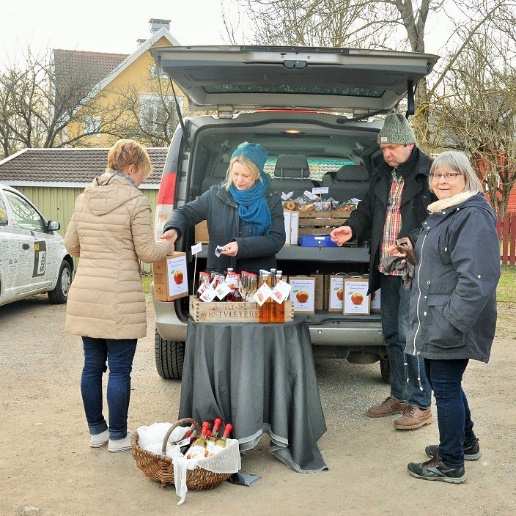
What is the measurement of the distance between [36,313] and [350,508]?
656 cm

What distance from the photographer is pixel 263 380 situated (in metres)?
3.88

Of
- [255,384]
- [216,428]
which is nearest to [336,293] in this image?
[255,384]

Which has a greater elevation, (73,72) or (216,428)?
(73,72)

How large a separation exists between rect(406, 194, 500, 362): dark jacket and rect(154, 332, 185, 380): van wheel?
7.32ft

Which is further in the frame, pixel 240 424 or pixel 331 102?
pixel 331 102

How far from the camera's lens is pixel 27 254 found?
8609 millimetres

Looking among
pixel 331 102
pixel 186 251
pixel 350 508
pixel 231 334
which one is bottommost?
pixel 350 508

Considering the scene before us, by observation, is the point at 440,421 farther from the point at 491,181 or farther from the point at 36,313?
the point at 491,181

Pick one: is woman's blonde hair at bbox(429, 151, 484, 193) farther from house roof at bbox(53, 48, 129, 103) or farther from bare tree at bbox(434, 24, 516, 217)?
house roof at bbox(53, 48, 129, 103)

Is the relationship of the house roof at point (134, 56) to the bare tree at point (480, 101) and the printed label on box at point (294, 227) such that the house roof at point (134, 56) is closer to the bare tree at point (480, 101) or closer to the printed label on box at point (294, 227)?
the bare tree at point (480, 101)

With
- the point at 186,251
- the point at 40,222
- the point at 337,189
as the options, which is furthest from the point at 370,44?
the point at 186,251

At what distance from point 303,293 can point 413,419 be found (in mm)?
1083

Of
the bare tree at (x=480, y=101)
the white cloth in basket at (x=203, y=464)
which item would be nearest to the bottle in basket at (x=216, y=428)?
the white cloth in basket at (x=203, y=464)

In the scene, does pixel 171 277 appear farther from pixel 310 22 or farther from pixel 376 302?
pixel 310 22
